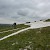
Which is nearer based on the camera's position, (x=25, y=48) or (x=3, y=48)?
(x=25, y=48)

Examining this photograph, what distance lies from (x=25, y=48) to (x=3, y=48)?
582cm

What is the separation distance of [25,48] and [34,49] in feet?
6.73

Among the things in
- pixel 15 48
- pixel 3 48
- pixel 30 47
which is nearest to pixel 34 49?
pixel 30 47

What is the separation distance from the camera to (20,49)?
36.1m

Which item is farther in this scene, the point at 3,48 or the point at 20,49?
the point at 3,48

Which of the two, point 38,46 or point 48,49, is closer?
point 48,49

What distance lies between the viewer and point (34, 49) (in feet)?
118

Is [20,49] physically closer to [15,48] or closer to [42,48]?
[15,48]

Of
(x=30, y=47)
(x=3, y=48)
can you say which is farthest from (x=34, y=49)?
(x=3, y=48)

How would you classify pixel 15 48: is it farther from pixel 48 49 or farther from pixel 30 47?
pixel 48 49

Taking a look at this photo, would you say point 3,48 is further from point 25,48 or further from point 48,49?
point 48,49

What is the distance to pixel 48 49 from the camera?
35.3 meters

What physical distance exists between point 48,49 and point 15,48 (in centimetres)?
765

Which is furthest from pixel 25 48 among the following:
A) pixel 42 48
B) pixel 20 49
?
pixel 42 48
